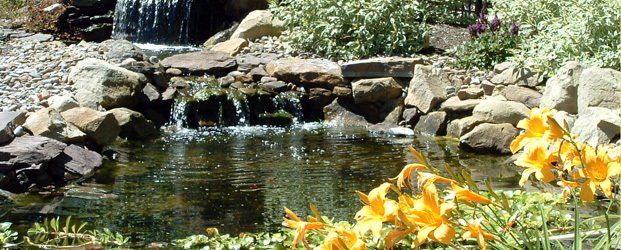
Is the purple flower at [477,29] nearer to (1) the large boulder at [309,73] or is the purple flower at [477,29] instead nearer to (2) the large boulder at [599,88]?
(1) the large boulder at [309,73]

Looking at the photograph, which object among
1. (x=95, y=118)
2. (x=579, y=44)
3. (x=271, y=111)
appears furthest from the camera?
(x=271, y=111)

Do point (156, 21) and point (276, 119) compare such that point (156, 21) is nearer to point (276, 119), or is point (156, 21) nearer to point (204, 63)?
point (204, 63)

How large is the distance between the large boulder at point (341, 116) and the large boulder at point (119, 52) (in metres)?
2.64

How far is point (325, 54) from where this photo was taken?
1185 centimetres

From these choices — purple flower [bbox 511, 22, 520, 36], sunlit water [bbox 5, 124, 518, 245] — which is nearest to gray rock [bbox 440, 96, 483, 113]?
sunlit water [bbox 5, 124, 518, 245]

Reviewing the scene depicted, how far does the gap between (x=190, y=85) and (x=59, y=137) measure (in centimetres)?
336

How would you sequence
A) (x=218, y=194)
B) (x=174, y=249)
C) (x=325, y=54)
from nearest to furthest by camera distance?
(x=174, y=249) < (x=218, y=194) < (x=325, y=54)

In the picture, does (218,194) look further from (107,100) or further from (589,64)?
(589,64)

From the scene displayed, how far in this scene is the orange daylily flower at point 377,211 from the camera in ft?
6.16

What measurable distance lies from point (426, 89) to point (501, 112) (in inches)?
53.8

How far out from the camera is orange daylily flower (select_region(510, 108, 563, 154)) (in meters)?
2.01

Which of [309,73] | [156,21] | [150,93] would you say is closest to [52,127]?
[150,93]

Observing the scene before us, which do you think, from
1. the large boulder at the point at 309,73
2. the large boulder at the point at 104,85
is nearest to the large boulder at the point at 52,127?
the large boulder at the point at 104,85

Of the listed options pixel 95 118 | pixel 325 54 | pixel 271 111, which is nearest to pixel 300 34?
pixel 325 54
